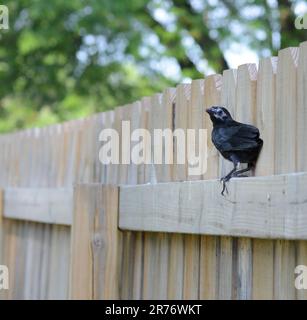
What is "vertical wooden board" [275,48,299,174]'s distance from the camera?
6.78 ft

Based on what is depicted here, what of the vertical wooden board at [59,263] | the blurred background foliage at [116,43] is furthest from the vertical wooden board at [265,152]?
the blurred background foliage at [116,43]

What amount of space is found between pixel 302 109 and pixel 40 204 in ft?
8.31

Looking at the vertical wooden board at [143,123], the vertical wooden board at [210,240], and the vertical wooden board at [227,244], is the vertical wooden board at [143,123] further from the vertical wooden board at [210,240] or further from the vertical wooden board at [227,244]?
the vertical wooden board at [227,244]

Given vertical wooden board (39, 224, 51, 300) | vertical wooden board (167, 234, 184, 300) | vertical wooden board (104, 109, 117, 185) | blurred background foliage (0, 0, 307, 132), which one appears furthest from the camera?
blurred background foliage (0, 0, 307, 132)

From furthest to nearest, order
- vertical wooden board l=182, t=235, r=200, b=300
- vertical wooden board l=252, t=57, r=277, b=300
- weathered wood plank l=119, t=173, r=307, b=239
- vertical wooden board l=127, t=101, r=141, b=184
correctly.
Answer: vertical wooden board l=127, t=101, r=141, b=184, vertical wooden board l=182, t=235, r=200, b=300, vertical wooden board l=252, t=57, r=277, b=300, weathered wood plank l=119, t=173, r=307, b=239

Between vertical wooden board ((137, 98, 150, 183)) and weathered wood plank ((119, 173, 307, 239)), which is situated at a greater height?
vertical wooden board ((137, 98, 150, 183))

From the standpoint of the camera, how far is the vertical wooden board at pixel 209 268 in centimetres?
248

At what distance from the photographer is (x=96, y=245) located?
319cm

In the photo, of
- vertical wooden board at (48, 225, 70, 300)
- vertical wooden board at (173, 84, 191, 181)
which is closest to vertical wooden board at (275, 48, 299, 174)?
vertical wooden board at (173, 84, 191, 181)

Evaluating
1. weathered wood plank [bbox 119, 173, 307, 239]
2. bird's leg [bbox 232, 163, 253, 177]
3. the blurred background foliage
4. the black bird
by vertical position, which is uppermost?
the blurred background foliage

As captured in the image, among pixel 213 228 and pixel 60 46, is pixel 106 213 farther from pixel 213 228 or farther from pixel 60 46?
pixel 60 46

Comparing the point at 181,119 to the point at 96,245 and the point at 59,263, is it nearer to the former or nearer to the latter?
the point at 96,245

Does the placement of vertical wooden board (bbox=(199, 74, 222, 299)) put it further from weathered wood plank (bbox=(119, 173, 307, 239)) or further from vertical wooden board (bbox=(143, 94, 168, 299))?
vertical wooden board (bbox=(143, 94, 168, 299))

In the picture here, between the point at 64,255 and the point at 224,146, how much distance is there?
1806mm
